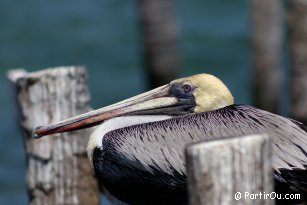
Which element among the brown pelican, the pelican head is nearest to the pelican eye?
the pelican head

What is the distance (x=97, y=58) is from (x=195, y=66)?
1.73 m

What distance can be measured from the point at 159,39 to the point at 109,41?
22.8 feet

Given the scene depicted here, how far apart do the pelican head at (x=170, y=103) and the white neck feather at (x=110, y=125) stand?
0.04 m

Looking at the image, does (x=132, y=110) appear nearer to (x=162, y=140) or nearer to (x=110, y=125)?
(x=110, y=125)

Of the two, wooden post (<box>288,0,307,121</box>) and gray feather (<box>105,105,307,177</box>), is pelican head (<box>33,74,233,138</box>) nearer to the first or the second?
gray feather (<box>105,105,307,177</box>)

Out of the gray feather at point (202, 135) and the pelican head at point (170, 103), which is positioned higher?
the pelican head at point (170, 103)

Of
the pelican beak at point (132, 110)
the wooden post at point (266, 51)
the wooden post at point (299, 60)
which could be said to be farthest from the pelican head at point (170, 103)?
the wooden post at point (266, 51)

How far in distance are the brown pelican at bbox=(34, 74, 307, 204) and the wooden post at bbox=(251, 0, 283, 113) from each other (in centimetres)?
375

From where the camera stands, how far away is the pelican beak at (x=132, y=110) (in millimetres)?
5898

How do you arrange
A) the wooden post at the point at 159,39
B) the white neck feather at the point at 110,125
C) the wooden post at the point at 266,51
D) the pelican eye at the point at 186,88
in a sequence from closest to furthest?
the white neck feather at the point at 110,125 < the pelican eye at the point at 186,88 < the wooden post at the point at 159,39 < the wooden post at the point at 266,51

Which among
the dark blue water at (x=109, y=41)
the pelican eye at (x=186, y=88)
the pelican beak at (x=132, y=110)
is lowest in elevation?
the dark blue water at (x=109, y=41)

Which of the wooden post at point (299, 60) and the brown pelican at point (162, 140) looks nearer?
the brown pelican at point (162, 140)

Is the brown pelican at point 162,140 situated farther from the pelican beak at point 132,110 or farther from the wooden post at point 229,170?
the wooden post at point 229,170

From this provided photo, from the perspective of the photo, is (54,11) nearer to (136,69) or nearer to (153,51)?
(136,69)
